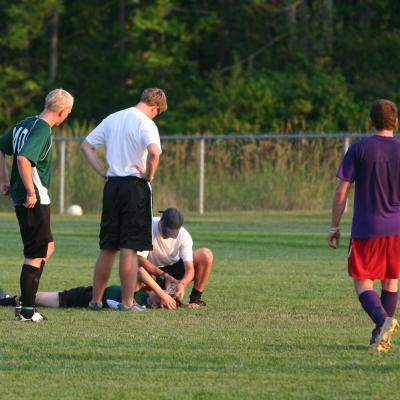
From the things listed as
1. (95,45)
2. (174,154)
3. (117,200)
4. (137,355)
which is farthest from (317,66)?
(137,355)

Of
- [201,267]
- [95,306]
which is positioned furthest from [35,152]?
[201,267]

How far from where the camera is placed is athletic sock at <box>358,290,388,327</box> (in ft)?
29.3

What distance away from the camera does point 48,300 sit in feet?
39.1

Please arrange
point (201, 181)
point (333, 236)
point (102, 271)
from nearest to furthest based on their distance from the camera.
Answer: point (333, 236), point (102, 271), point (201, 181)

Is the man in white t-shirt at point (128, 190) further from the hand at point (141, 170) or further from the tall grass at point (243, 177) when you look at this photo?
the tall grass at point (243, 177)

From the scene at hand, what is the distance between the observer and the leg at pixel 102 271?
458 inches

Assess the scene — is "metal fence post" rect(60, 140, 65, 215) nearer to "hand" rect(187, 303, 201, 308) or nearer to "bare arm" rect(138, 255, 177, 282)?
"bare arm" rect(138, 255, 177, 282)

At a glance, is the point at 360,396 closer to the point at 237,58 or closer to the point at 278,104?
the point at 278,104

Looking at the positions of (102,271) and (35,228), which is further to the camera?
(102,271)

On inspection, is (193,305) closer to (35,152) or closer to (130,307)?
(130,307)

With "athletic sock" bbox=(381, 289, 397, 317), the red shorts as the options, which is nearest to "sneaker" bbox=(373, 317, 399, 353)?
the red shorts

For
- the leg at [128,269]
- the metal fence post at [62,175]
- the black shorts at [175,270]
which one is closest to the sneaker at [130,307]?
the leg at [128,269]

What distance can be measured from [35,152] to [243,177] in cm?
2234

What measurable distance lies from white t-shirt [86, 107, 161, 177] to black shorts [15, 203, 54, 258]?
1085 mm
